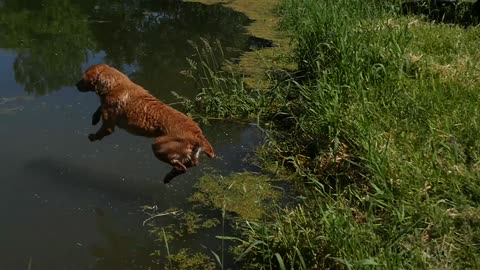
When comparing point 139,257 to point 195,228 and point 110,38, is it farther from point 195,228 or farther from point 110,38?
point 110,38

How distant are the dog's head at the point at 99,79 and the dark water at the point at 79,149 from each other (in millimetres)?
619

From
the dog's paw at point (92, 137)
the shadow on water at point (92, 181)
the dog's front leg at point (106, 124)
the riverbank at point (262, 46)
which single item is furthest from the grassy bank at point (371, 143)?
the dog's paw at point (92, 137)

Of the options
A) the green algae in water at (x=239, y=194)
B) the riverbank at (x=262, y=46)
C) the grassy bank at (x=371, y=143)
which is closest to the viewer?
the grassy bank at (x=371, y=143)

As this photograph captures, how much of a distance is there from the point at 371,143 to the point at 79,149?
2.81m

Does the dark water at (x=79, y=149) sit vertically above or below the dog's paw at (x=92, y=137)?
below

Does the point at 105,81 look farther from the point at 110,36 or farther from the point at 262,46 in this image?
the point at 262,46

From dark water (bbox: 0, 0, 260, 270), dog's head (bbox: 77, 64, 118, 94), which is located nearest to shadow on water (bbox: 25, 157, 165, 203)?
dark water (bbox: 0, 0, 260, 270)

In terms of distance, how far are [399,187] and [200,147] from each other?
1565mm

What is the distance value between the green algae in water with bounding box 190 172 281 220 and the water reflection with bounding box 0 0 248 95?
243 cm

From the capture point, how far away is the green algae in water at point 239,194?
4707 mm

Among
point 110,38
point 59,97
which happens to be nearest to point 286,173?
point 59,97

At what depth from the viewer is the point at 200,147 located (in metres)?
4.50

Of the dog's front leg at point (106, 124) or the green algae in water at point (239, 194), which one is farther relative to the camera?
the dog's front leg at point (106, 124)

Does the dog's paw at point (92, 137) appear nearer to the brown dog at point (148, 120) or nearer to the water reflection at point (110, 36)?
the brown dog at point (148, 120)
